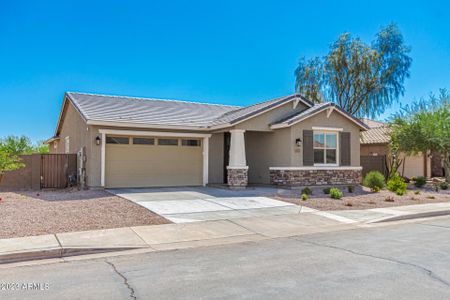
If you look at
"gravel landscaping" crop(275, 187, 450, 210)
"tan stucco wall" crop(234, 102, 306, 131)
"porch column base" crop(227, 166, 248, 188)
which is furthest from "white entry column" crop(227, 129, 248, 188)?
"gravel landscaping" crop(275, 187, 450, 210)

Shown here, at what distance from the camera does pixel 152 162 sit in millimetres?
17156

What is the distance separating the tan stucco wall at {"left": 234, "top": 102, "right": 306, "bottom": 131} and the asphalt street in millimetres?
9540

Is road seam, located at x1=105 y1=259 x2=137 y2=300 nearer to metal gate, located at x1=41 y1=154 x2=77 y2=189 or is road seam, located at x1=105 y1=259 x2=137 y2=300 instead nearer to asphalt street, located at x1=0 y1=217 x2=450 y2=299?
asphalt street, located at x1=0 y1=217 x2=450 y2=299

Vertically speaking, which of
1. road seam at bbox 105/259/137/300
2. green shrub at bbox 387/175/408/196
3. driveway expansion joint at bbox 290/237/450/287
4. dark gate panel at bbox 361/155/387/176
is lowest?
road seam at bbox 105/259/137/300

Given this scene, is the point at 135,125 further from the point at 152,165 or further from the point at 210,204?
the point at 210,204

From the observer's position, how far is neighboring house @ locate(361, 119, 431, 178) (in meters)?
23.2

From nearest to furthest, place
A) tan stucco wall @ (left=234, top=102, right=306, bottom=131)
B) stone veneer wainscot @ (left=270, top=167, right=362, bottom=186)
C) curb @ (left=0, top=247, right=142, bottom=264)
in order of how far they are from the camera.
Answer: curb @ (left=0, top=247, right=142, bottom=264)
stone veneer wainscot @ (left=270, top=167, right=362, bottom=186)
tan stucco wall @ (left=234, top=102, right=306, bottom=131)

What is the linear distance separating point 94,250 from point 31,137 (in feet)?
112

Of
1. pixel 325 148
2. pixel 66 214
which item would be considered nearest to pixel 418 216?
pixel 325 148

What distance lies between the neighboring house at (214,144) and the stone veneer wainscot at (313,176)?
0.14ft

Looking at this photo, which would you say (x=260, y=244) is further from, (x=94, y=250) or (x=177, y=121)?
(x=177, y=121)

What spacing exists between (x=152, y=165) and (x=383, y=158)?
1414cm

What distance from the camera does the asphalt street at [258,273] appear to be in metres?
4.68

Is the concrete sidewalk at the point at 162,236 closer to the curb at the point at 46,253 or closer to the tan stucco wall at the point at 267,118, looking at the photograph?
the curb at the point at 46,253
